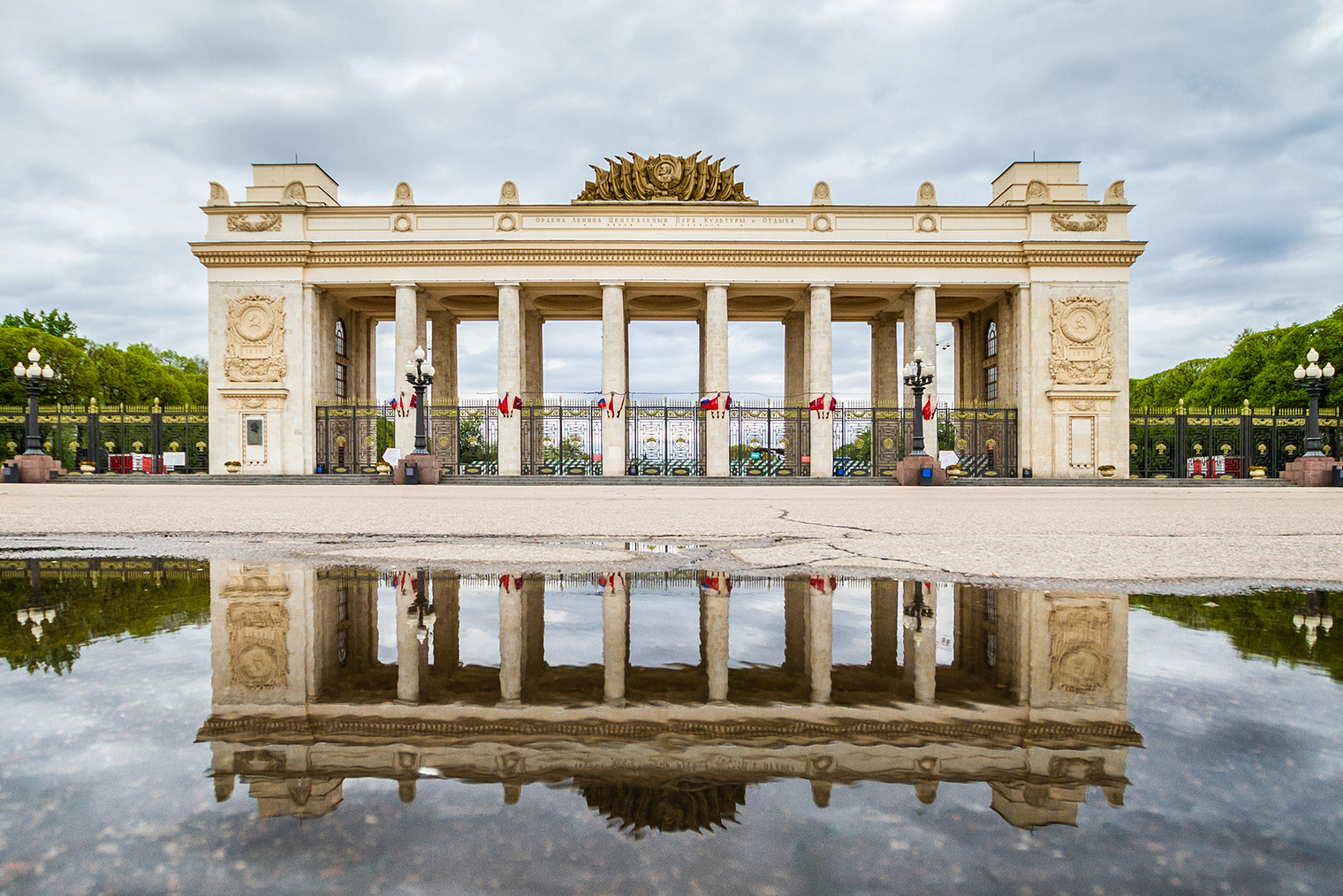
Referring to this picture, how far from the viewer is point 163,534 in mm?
7203

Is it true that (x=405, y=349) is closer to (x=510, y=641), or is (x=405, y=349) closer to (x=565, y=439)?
(x=565, y=439)

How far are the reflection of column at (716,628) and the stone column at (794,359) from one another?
99.8ft

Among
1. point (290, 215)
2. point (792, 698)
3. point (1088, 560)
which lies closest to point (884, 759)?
point (792, 698)

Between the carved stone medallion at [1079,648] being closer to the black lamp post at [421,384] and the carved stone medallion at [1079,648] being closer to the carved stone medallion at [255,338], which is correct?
the black lamp post at [421,384]

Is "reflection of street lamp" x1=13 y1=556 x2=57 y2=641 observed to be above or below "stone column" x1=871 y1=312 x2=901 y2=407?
below

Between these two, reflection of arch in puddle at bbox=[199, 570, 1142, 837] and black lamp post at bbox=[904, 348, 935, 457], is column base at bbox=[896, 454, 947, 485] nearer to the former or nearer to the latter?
black lamp post at bbox=[904, 348, 935, 457]

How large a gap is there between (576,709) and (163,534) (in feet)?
22.8

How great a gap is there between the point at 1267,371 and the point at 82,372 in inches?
2937

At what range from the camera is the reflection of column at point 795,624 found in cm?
258

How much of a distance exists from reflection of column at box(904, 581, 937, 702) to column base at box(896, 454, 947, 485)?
23.0 metres

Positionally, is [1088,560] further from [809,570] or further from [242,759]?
[242,759]

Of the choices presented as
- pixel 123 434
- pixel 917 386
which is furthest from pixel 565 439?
pixel 123 434

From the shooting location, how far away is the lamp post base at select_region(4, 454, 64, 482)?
85.9ft

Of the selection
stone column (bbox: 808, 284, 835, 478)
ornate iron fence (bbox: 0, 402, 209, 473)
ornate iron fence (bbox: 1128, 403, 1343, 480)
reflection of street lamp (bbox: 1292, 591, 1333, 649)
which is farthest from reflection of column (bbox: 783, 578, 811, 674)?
ornate iron fence (bbox: 0, 402, 209, 473)
